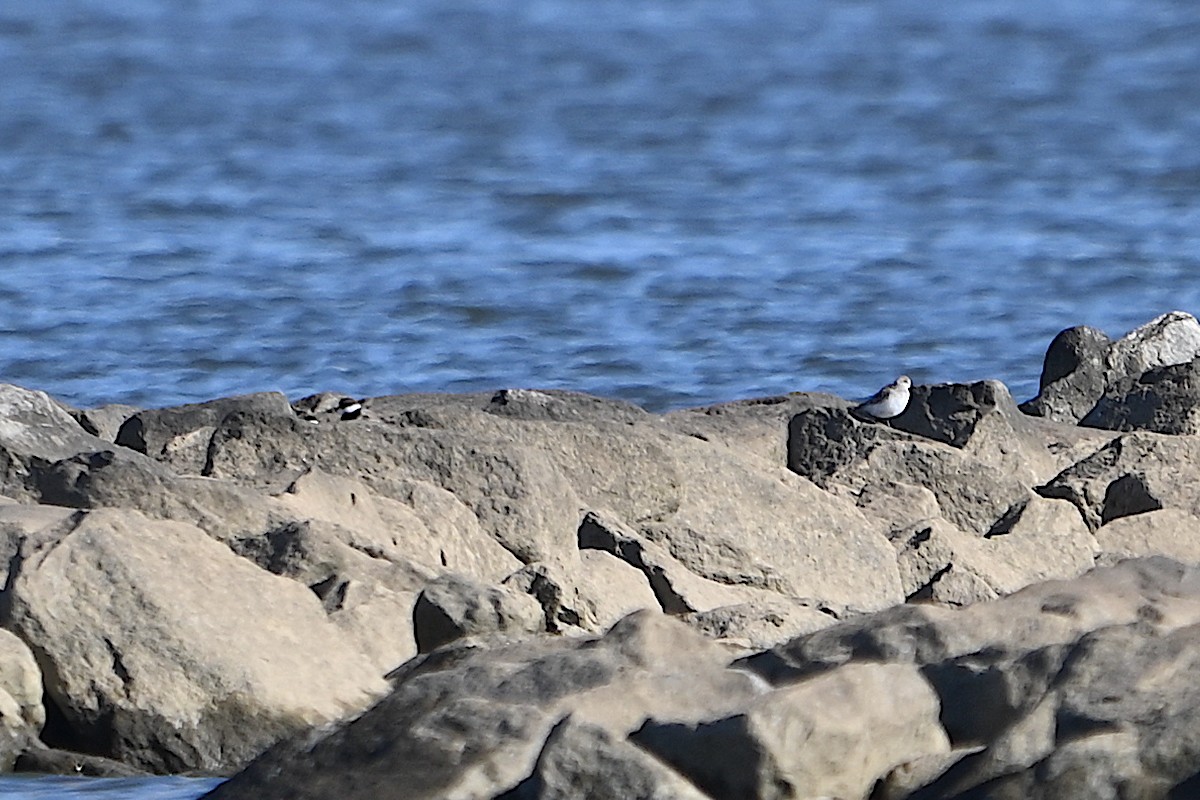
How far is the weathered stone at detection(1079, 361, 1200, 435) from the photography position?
32.3 ft

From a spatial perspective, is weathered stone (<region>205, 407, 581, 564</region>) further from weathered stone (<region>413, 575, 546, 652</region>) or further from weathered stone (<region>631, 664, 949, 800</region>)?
weathered stone (<region>631, 664, 949, 800</region>)

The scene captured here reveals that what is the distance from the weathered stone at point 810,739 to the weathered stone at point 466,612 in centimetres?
150

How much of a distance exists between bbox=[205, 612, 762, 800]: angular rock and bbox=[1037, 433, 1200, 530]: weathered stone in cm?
352

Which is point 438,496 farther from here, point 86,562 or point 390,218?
point 390,218

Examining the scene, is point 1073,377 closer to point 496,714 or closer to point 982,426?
point 982,426

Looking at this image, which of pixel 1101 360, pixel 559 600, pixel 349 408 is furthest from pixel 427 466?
pixel 1101 360

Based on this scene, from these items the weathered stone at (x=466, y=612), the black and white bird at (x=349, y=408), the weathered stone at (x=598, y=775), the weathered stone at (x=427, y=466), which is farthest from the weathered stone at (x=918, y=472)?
the weathered stone at (x=598, y=775)

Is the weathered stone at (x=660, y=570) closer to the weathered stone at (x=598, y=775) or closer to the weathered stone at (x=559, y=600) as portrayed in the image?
the weathered stone at (x=559, y=600)

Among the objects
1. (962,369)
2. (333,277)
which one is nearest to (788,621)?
(962,369)

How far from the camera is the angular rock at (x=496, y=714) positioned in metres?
4.96

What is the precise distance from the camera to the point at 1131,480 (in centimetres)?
859

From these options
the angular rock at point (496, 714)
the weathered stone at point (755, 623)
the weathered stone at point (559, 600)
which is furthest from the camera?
the weathered stone at point (559, 600)

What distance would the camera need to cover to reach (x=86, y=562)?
636 centimetres

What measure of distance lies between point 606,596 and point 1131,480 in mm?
2415
